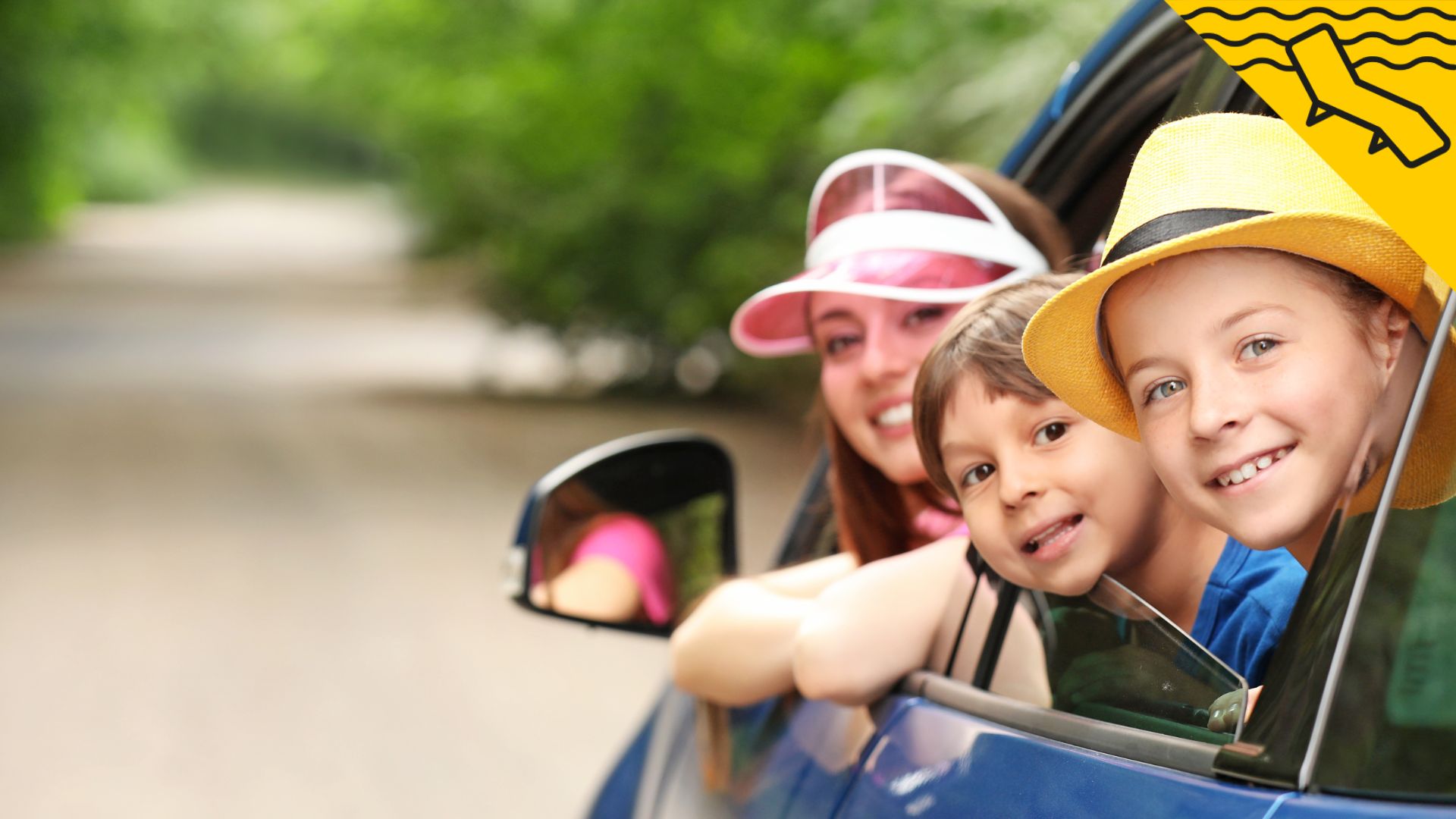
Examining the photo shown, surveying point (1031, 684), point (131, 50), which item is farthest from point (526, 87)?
point (131, 50)

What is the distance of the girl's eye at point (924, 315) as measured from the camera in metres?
2.23

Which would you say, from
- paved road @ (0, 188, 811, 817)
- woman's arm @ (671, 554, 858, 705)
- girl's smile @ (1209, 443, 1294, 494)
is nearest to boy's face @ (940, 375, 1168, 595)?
girl's smile @ (1209, 443, 1294, 494)

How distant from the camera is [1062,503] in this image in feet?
4.75

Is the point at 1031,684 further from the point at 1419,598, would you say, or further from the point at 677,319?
the point at 677,319

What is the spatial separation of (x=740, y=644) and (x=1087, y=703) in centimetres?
52

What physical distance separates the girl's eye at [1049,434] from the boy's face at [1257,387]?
26 centimetres

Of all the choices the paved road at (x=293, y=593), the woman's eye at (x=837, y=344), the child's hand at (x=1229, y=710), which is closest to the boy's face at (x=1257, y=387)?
the child's hand at (x=1229, y=710)

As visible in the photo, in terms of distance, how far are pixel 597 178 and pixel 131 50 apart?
19.4 metres

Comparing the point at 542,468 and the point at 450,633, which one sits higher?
the point at 542,468

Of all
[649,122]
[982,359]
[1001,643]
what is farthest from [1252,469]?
[649,122]

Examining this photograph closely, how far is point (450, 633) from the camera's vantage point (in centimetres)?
794

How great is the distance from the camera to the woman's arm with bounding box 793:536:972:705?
1658 millimetres

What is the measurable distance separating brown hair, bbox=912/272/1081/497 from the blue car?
0.16 metres

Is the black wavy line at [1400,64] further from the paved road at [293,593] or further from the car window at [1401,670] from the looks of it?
the paved road at [293,593]
